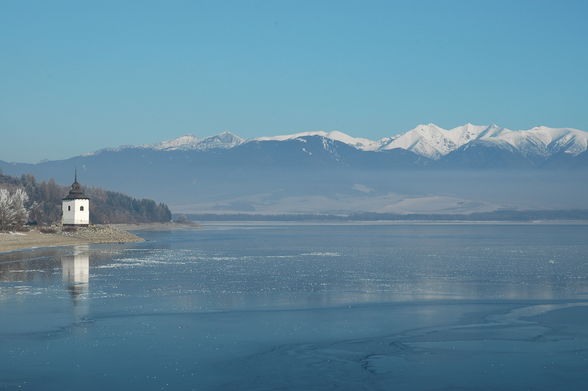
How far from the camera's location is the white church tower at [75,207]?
106812mm

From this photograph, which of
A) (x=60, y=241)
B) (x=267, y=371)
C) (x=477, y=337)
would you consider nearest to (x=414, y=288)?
(x=477, y=337)

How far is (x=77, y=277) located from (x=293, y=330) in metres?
24.6

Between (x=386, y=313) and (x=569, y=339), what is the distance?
8.49m

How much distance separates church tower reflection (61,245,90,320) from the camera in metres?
37.0

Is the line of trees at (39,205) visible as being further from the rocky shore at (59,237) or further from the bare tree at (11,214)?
the rocky shore at (59,237)

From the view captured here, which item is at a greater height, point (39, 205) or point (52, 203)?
point (52, 203)

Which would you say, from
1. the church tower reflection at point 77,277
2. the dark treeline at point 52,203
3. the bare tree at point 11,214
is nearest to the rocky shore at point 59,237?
the bare tree at point 11,214

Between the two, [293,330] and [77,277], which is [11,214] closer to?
[77,277]

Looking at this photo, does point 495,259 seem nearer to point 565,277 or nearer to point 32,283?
point 565,277

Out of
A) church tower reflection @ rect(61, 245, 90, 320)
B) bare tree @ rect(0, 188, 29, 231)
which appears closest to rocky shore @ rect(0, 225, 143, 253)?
bare tree @ rect(0, 188, 29, 231)

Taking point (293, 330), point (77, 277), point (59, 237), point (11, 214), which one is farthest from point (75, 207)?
point (293, 330)

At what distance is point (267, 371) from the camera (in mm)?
24375

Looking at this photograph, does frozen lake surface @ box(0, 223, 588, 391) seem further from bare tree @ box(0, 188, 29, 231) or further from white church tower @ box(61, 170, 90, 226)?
white church tower @ box(61, 170, 90, 226)

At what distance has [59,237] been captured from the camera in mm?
98562
